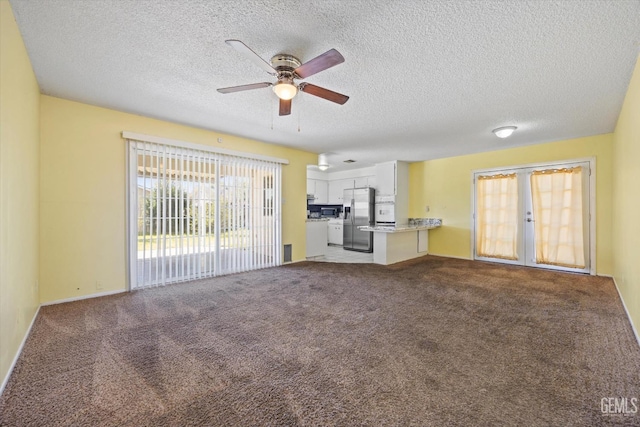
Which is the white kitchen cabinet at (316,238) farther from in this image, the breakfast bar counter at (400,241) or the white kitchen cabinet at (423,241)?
the white kitchen cabinet at (423,241)

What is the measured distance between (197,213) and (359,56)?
11.1ft

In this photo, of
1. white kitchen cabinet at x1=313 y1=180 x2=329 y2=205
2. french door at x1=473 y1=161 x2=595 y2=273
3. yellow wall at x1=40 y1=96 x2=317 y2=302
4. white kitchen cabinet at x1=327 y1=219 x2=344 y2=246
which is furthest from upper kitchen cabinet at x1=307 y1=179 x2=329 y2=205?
yellow wall at x1=40 y1=96 x2=317 y2=302

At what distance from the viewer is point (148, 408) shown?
151 centimetres

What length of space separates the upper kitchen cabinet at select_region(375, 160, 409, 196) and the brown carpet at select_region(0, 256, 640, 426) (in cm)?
376

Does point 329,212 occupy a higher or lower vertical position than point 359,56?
lower

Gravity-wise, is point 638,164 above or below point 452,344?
above

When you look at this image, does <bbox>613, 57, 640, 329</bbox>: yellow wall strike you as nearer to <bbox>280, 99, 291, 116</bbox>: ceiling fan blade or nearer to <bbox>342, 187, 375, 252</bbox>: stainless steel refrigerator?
<bbox>280, 99, 291, 116</bbox>: ceiling fan blade

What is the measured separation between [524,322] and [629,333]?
2.59 ft

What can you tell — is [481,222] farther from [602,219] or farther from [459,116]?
[459,116]

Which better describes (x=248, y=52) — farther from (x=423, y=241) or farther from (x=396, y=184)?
(x=423, y=241)

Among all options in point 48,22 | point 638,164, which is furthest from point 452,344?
point 48,22

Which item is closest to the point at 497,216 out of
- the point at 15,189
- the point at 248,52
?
the point at 248,52

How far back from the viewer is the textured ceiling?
71.6 inches

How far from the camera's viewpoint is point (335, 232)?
8.56 m
